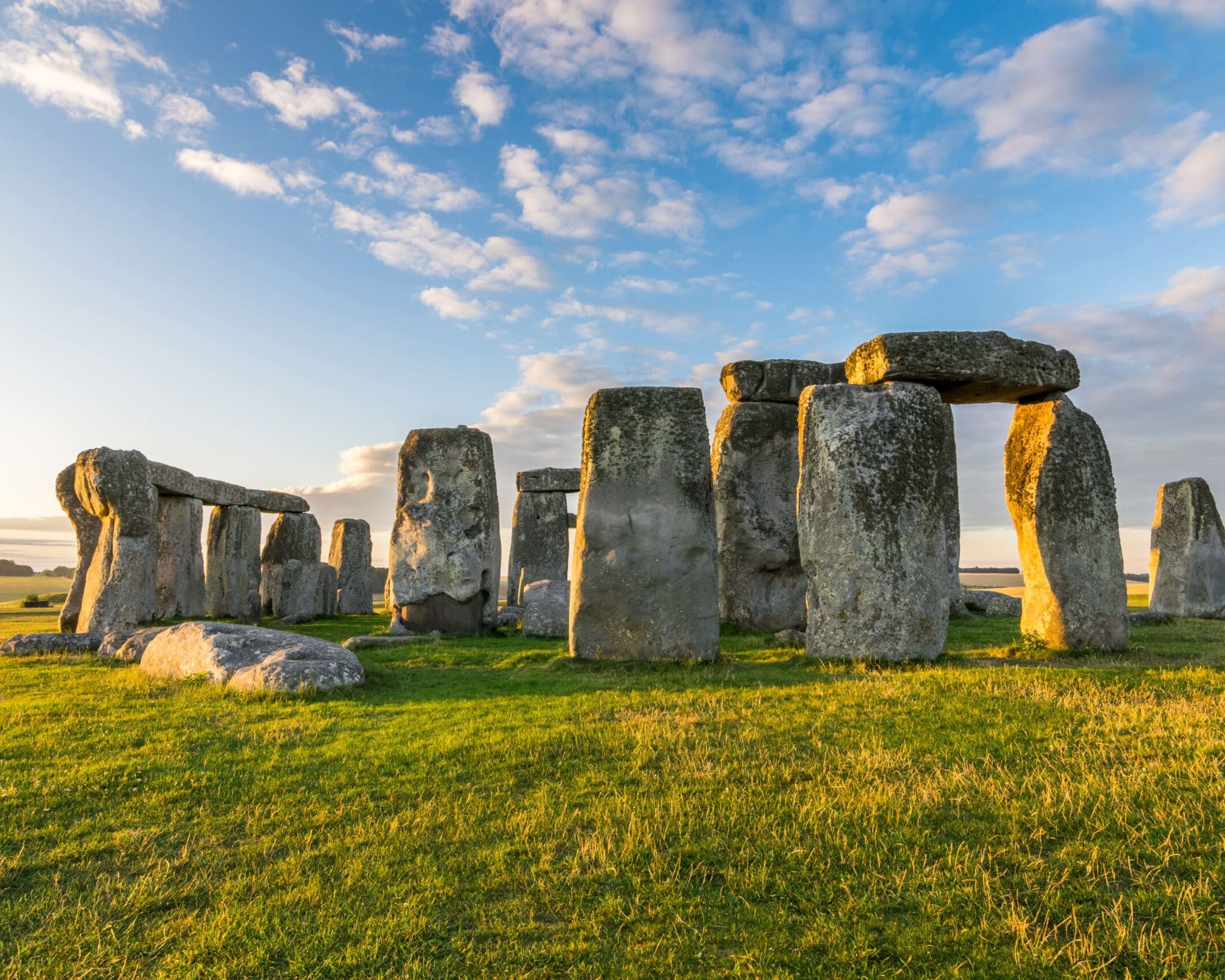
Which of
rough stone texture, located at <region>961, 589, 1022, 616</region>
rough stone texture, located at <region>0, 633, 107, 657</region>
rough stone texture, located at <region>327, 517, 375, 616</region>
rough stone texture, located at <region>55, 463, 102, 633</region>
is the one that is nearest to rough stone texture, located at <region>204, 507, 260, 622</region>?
rough stone texture, located at <region>327, 517, 375, 616</region>

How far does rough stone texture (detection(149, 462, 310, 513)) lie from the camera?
744 inches

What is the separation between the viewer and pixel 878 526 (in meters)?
9.75

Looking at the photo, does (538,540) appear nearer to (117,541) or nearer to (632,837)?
(117,541)

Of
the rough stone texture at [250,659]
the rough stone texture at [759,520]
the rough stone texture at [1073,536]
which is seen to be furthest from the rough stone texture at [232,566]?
the rough stone texture at [1073,536]

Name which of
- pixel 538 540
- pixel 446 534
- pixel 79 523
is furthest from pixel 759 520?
pixel 79 523

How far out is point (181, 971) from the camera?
3.14 meters

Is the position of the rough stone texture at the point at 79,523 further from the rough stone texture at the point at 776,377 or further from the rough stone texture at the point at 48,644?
the rough stone texture at the point at 776,377

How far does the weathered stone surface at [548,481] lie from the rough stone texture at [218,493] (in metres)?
6.86

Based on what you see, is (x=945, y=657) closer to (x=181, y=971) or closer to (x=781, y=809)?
(x=781, y=809)

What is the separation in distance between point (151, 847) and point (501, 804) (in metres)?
1.97

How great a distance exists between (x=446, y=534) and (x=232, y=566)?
945cm

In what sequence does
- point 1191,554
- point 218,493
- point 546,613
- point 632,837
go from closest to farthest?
point 632,837 → point 546,613 → point 1191,554 → point 218,493

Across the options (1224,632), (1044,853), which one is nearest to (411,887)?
(1044,853)

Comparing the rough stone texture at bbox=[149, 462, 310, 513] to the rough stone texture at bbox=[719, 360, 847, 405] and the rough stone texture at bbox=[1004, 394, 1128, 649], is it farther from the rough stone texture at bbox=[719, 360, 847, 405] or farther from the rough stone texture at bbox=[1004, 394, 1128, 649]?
the rough stone texture at bbox=[1004, 394, 1128, 649]
